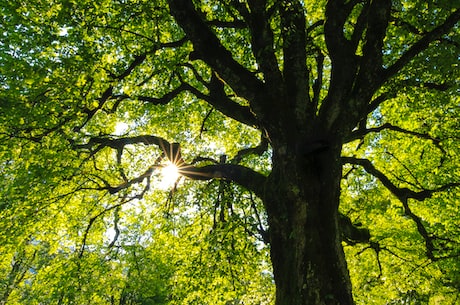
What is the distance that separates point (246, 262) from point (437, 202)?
835 centimetres

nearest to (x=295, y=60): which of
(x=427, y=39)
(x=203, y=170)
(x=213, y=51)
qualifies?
(x=213, y=51)

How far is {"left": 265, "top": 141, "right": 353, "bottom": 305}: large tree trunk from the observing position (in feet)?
15.5

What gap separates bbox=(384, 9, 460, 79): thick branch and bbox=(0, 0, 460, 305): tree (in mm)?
23

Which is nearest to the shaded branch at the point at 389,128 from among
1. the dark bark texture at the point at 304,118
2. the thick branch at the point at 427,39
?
the thick branch at the point at 427,39

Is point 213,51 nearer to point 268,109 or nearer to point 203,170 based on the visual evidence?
point 268,109

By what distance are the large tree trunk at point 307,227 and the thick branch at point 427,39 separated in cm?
210

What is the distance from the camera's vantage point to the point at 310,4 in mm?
11141

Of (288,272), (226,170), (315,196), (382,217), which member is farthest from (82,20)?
(382,217)

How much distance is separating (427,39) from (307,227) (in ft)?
13.7

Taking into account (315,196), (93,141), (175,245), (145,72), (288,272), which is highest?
(145,72)

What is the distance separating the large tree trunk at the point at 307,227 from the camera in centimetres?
473

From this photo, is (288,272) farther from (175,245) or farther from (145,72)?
(145,72)

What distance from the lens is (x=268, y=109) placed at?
20.0ft

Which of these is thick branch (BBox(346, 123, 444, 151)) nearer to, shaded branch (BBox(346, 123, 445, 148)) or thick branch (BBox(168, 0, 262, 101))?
shaded branch (BBox(346, 123, 445, 148))
